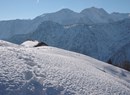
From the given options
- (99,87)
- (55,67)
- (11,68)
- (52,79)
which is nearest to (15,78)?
(11,68)

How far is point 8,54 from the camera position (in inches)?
256

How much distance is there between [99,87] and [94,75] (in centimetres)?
64

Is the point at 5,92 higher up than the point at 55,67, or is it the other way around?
the point at 55,67

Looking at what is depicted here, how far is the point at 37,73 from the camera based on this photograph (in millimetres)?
5855

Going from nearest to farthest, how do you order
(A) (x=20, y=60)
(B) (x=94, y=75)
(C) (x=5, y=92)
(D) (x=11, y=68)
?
1. (C) (x=5, y=92)
2. (D) (x=11, y=68)
3. (A) (x=20, y=60)
4. (B) (x=94, y=75)

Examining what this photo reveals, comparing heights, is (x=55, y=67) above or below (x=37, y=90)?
above

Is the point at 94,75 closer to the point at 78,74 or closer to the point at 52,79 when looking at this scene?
the point at 78,74

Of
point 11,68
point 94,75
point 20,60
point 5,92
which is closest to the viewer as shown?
point 5,92

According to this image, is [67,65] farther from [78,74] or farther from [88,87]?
[88,87]

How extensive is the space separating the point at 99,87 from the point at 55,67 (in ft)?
3.27

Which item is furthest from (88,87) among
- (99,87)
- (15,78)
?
(15,78)

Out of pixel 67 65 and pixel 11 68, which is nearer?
pixel 11 68

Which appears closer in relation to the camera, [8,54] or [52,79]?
[52,79]

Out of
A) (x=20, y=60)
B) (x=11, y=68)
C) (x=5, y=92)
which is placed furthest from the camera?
(x=20, y=60)
